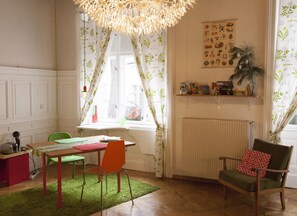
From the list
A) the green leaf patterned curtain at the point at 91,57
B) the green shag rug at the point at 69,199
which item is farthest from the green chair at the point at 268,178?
the green leaf patterned curtain at the point at 91,57

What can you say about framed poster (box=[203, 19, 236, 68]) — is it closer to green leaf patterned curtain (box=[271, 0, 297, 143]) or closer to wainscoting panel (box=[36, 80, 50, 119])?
green leaf patterned curtain (box=[271, 0, 297, 143])

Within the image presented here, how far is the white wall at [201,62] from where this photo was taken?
428cm

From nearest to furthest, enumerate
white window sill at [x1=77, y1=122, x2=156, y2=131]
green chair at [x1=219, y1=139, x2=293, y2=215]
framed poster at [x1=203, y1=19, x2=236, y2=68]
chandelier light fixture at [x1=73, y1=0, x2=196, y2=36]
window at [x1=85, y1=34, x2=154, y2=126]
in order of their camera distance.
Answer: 1. chandelier light fixture at [x1=73, y1=0, x2=196, y2=36]
2. green chair at [x1=219, y1=139, x2=293, y2=215]
3. framed poster at [x1=203, y1=19, x2=236, y2=68]
4. white window sill at [x1=77, y1=122, x2=156, y2=131]
5. window at [x1=85, y1=34, x2=154, y2=126]

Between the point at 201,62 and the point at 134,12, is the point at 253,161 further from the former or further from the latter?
the point at 134,12

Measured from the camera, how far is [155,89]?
4.92 metres

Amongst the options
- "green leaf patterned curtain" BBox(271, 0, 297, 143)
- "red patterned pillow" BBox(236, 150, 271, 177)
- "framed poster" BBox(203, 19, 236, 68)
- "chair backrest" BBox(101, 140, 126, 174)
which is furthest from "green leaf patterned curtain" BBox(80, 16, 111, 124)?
"red patterned pillow" BBox(236, 150, 271, 177)

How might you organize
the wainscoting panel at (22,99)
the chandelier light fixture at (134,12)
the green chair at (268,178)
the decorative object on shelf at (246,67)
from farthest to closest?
the wainscoting panel at (22,99)
the decorative object on shelf at (246,67)
the green chair at (268,178)
the chandelier light fixture at (134,12)

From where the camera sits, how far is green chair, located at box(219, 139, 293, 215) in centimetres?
336

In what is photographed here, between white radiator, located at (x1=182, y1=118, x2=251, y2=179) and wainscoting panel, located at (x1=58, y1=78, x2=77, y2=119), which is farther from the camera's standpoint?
wainscoting panel, located at (x1=58, y1=78, x2=77, y2=119)

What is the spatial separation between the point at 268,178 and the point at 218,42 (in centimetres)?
202

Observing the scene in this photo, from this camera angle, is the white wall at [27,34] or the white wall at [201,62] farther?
the white wall at [27,34]

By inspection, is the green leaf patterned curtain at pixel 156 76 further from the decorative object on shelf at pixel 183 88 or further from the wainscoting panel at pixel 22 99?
the wainscoting panel at pixel 22 99

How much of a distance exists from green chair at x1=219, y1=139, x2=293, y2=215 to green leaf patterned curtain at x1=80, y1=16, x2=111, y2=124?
2.77 meters

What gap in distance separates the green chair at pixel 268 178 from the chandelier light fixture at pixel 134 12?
187cm
